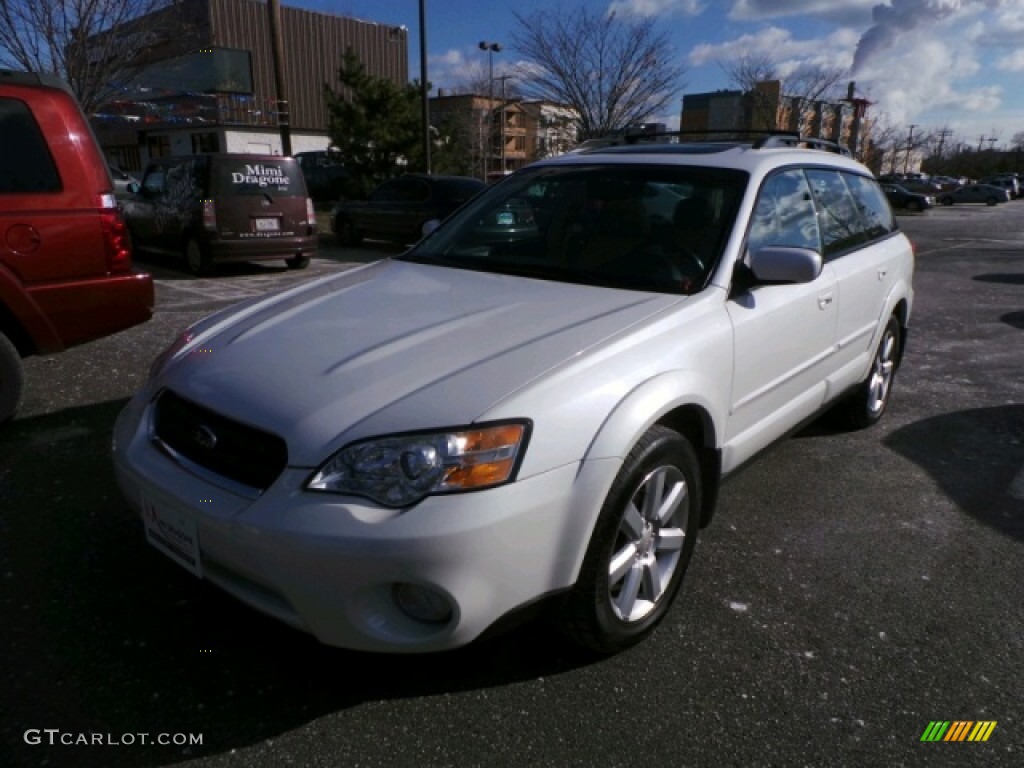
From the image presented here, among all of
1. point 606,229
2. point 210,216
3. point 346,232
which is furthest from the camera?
point 346,232

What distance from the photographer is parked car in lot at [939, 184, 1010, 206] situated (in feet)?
155

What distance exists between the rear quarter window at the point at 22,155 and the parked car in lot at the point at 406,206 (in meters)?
7.88

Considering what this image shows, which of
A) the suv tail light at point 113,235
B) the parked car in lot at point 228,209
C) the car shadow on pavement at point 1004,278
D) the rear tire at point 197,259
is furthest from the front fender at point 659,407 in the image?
the car shadow on pavement at point 1004,278

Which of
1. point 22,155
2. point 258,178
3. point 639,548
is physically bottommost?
point 639,548

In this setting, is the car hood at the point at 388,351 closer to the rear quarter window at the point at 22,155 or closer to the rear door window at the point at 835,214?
the rear door window at the point at 835,214

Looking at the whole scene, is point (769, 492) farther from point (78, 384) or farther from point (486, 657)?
point (78, 384)

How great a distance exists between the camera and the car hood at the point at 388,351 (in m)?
2.00

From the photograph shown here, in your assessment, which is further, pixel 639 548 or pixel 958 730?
pixel 639 548

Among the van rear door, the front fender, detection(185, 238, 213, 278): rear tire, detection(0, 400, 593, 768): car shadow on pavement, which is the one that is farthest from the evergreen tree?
the front fender

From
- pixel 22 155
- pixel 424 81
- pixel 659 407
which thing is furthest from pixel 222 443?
pixel 424 81

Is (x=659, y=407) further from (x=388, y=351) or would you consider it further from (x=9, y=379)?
(x=9, y=379)

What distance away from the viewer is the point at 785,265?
2.75 m

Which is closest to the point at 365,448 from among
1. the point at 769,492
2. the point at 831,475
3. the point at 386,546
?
the point at 386,546

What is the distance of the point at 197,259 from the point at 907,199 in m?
37.1
